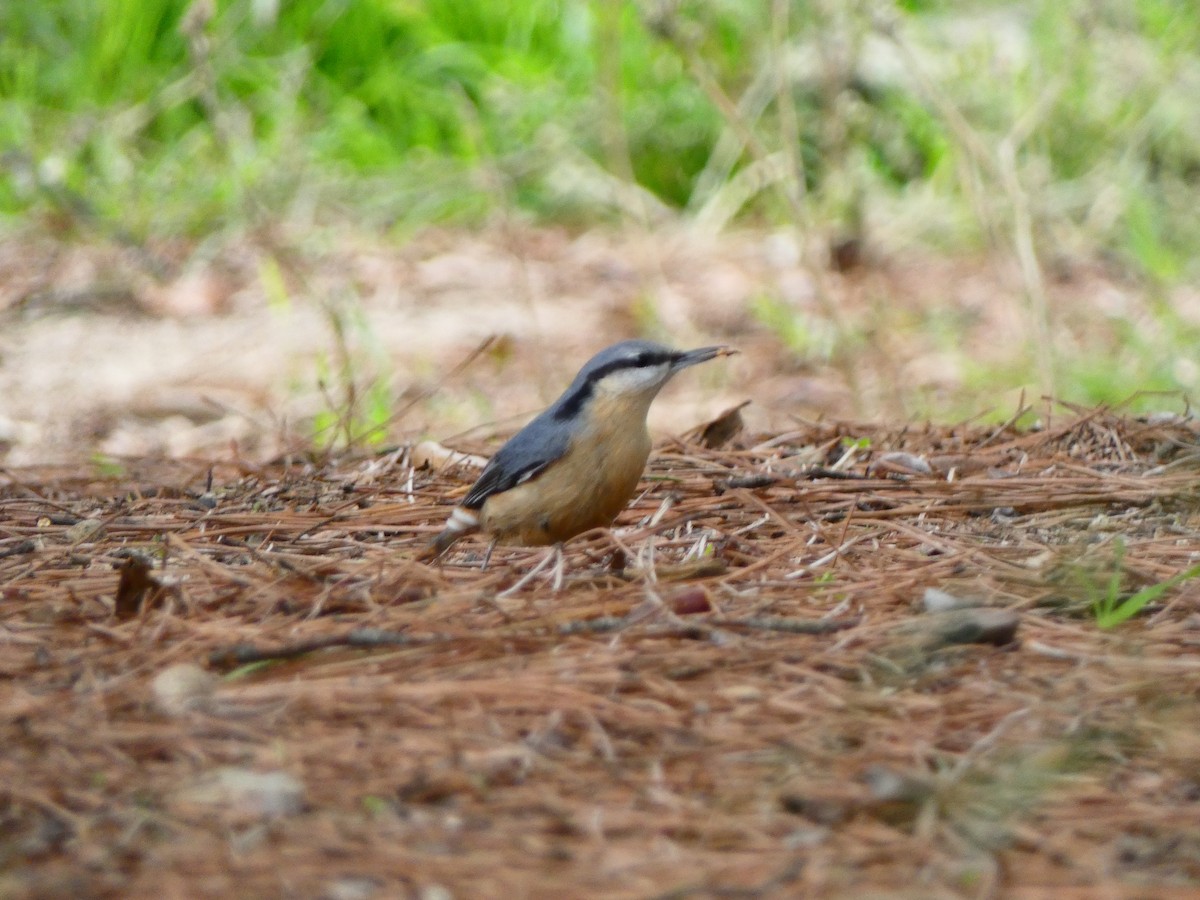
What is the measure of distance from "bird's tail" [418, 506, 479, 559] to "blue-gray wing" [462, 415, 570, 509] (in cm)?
3

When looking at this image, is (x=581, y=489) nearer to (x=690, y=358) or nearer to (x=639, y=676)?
(x=690, y=358)

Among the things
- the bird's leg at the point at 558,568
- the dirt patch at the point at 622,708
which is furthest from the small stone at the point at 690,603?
the bird's leg at the point at 558,568

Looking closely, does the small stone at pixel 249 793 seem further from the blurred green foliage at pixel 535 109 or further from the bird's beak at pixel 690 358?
the blurred green foliage at pixel 535 109

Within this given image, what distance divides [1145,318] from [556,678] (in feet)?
20.3

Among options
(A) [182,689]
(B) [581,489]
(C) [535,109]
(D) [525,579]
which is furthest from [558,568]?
(C) [535,109]

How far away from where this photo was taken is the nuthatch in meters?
3.60

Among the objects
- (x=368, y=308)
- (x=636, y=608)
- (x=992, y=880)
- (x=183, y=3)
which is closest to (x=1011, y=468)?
(x=636, y=608)

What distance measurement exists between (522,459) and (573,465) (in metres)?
0.16

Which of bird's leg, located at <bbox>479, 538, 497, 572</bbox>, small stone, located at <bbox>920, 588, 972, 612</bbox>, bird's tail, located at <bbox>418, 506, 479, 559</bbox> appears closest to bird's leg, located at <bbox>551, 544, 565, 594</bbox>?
bird's leg, located at <bbox>479, 538, 497, 572</bbox>

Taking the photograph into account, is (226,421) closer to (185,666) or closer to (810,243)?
(810,243)

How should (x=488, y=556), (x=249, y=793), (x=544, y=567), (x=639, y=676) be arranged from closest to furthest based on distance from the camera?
(x=249, y=793), (x=639, y=676), (x=544, y=567), (x=488, y=556)

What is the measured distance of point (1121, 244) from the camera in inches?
338

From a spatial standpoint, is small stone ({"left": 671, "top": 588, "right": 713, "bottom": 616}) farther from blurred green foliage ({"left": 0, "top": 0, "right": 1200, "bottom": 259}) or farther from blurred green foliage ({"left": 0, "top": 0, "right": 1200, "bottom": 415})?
blurred green foliage ({"left": 0, "top": 0, "right": 1200, "bottom": 259})

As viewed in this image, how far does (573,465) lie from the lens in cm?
362
